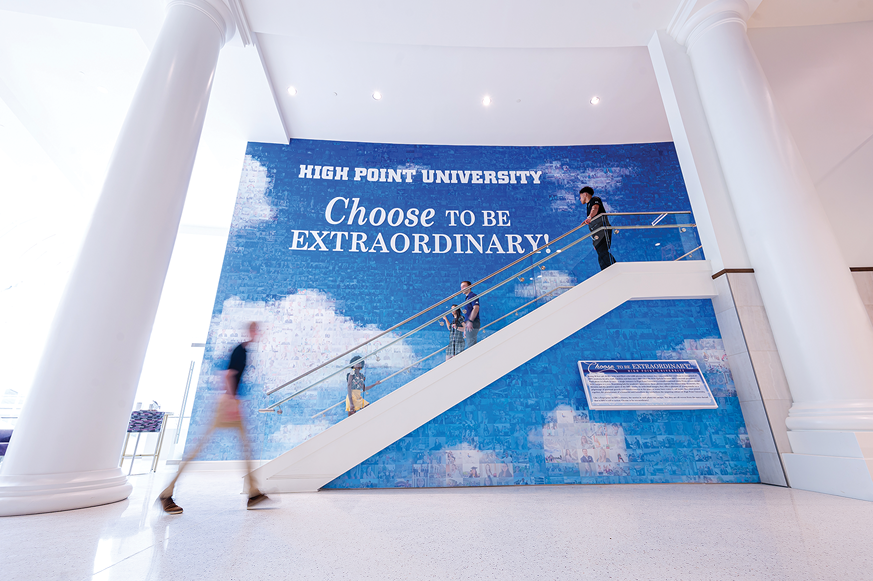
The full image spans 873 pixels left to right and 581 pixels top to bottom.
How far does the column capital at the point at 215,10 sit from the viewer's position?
381 cm

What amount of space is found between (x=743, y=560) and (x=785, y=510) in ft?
4.13

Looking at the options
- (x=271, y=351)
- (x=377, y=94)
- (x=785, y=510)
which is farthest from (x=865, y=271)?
(x=271, y=351)

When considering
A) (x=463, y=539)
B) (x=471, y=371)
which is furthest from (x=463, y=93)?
(x=463, y=539)

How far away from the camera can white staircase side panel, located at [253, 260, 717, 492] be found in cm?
333

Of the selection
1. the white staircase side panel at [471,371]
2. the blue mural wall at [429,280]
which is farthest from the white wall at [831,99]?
the white staircase side panel at [471,371]

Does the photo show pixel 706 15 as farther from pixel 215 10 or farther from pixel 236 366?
pixel 236 366

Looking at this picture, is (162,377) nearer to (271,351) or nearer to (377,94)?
(271,351)

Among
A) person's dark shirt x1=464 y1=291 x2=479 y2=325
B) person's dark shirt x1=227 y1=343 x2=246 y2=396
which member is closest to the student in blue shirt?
person's dark shirt x1=464 y1=291 x2=479 y2=325

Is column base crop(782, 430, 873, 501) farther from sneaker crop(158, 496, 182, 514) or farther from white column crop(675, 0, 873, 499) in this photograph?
sneaker crop(158, 496, 182, 514)

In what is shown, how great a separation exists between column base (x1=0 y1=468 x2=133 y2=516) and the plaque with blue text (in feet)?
12.5

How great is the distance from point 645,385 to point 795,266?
1.60m

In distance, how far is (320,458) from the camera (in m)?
3.35

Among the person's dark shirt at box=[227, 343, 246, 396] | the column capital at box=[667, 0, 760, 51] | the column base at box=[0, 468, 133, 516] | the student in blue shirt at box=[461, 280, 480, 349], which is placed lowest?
the column base at box=[0, 468, 133, 516]

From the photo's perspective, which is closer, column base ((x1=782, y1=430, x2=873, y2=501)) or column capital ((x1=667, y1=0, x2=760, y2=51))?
column base ((x1=782, y1=430, x2=873, y2=501))
